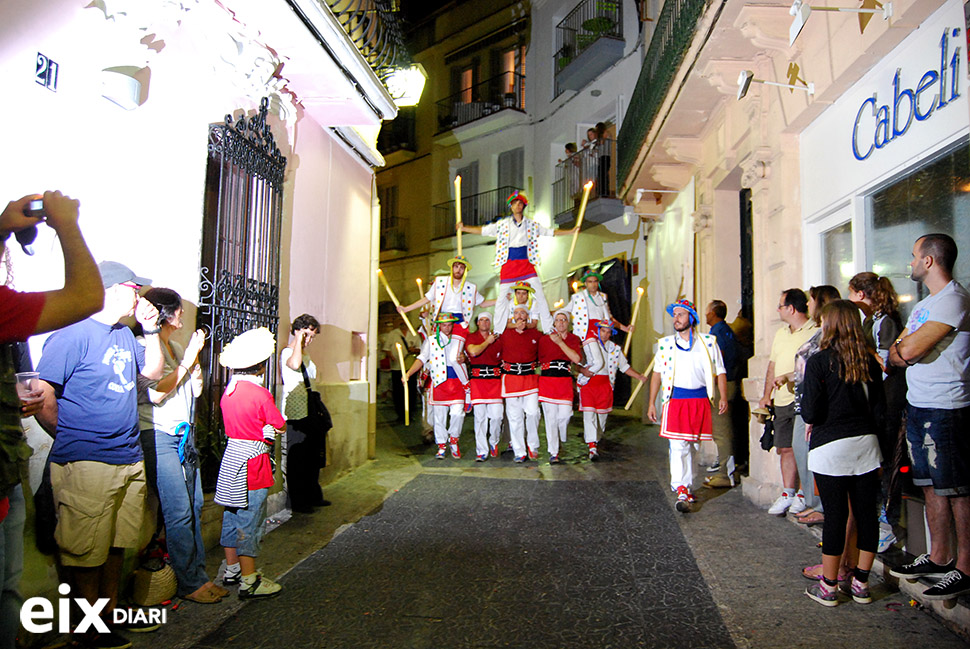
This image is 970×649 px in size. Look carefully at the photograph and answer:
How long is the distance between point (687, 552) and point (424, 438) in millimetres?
6581

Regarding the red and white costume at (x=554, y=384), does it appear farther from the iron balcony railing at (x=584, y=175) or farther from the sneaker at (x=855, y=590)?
the iron balcony railing at (x=584, y=175)

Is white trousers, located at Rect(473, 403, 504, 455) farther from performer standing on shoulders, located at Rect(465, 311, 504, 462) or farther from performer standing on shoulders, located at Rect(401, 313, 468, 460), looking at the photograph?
performer standing on shoulders, located at Rect(401, 313, 468, 460)

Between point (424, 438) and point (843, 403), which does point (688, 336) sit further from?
point (424, 438)

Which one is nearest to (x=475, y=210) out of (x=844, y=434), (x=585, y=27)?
(x=585, y=27)

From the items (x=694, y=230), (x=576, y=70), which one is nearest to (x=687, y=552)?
(x=694, y=230)

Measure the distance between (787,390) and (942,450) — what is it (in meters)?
2.06

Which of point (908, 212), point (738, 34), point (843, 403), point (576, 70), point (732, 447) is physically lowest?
point (732, 447)

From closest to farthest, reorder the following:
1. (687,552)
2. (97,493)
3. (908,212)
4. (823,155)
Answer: (97,493), (908,212), (687,552), (823,155)

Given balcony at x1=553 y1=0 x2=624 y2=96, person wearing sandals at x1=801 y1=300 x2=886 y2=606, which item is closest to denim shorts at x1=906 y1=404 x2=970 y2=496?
person wearing sandals at x1=801 y1=300 x2=886 y2=606

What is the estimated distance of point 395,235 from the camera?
24.9 meters

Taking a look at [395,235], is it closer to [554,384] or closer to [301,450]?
Answer: [554,384]

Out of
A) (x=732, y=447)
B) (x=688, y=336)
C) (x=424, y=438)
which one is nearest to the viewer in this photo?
(x=688, y=336)

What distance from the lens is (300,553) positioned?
5066 mm

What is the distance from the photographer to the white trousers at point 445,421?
9.45m
